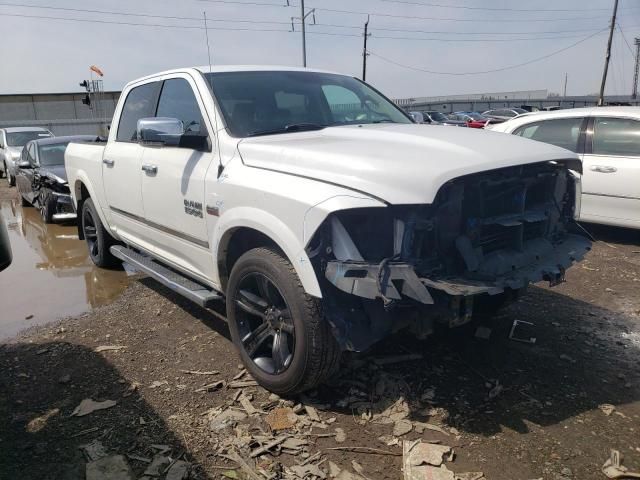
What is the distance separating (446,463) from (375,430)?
1.48 ft

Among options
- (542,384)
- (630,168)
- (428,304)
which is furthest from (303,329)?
(630,168)

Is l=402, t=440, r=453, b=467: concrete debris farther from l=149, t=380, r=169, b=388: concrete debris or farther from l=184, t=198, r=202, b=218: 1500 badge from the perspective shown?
l=184, t=198, r=202, b=218: 1500 badge

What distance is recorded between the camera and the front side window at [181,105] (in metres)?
3.93

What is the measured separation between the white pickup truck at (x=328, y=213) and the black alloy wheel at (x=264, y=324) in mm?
11

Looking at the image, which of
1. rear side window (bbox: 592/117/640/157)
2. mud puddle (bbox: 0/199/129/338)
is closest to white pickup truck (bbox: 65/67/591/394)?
mud puddle (bbox: 0/199/129/338)

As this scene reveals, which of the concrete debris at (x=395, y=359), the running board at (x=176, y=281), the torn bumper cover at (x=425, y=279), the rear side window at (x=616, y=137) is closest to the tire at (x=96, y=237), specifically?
the running board at (x=176, y=281)

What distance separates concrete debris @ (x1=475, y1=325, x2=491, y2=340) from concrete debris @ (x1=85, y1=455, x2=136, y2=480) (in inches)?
104

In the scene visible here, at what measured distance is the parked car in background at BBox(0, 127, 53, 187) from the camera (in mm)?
15196

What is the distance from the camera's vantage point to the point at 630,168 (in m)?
6.40

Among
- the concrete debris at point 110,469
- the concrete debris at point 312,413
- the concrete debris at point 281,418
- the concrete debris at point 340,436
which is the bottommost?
the concrete debris at point 281,418

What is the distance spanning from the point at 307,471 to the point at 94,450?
1.20 metres

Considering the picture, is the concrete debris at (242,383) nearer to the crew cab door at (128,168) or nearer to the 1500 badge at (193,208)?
the 1500 badge at (193,208)

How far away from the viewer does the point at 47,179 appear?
30.5 feet

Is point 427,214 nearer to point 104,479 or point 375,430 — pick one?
point 375,430
